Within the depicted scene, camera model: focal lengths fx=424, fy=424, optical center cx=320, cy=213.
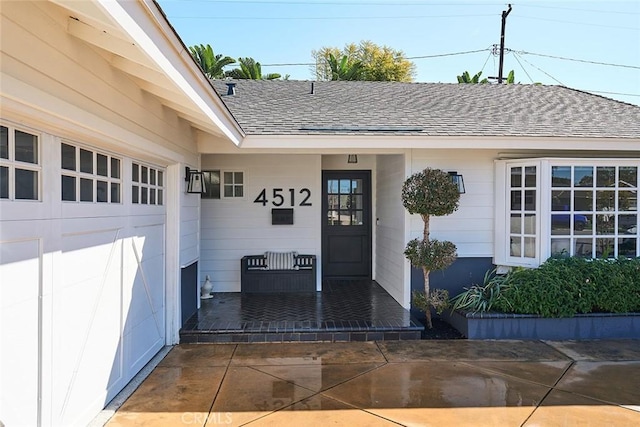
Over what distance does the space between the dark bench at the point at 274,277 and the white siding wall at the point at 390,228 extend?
131cm

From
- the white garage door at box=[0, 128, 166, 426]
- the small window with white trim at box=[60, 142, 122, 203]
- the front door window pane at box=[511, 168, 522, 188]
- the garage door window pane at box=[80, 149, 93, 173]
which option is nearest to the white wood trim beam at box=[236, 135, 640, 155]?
the front door window pane at box=[511, 168, 522, 188]

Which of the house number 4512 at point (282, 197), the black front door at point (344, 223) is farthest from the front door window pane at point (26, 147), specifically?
the black front door at point (344, 223)

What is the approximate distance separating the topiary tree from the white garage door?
10.6ft

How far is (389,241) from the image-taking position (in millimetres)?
7145

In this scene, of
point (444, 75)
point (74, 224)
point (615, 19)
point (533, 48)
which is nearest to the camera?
point (74, 224)

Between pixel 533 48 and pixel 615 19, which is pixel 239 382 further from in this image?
pixel 533 48

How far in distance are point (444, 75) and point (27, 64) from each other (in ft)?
77.8

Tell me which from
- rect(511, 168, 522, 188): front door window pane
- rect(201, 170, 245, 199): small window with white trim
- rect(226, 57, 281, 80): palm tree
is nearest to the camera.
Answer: rect(511, 168, 522, 188): front door window pane

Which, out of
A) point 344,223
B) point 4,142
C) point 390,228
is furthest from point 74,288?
point 344,223

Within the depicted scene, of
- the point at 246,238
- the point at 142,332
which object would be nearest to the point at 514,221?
the point at 246,238

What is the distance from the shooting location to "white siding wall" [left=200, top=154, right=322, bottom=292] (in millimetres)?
7461

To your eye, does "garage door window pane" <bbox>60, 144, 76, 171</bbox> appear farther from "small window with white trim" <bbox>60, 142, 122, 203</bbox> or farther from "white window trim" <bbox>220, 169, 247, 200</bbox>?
"white window trim" <bbox>220, 169, 247, 200</bbox>

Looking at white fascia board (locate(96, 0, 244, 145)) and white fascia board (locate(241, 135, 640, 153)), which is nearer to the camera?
white fascia board (locate(96, 0, 244, 145))

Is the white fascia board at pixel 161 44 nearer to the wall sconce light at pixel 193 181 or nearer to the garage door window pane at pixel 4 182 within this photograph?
the garage door window pane at pixel 4 182
